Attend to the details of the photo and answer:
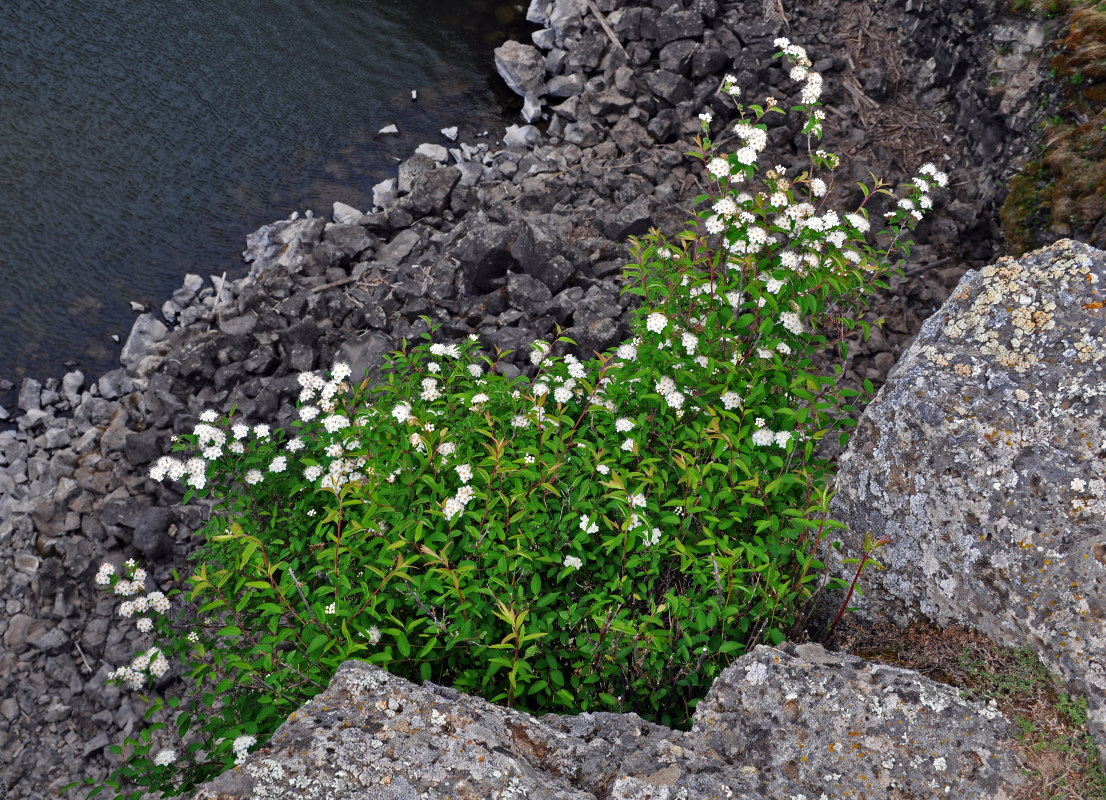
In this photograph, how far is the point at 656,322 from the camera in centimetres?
408

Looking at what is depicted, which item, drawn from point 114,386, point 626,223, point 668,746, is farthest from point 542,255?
point 668,746

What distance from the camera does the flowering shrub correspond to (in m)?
3.48

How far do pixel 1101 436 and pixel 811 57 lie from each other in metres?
8.78

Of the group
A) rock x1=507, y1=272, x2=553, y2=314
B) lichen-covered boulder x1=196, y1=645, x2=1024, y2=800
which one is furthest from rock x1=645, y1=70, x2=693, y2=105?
lichen-covered boulder x1=196, y1=645, x2=1024, y2=800

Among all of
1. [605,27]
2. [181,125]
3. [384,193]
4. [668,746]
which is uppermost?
[605,27]

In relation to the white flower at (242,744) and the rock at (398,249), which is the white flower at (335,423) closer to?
the white flower at (242,744)

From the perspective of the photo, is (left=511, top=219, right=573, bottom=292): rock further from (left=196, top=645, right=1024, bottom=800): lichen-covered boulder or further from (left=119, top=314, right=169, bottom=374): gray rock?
(left=196, top=645, right=1024, bottom=800): lichen-covered boulder

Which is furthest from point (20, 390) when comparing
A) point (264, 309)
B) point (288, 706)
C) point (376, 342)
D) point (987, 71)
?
point (987, 71)

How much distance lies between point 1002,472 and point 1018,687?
0.96m

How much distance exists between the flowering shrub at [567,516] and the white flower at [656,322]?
15 millimetres

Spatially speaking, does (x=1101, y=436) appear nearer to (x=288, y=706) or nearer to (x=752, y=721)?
(x=752, y=721)

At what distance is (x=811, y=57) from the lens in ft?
34.1

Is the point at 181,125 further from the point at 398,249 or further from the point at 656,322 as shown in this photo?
the point at 656,322

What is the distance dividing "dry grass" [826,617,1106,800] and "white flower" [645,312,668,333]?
187cm
